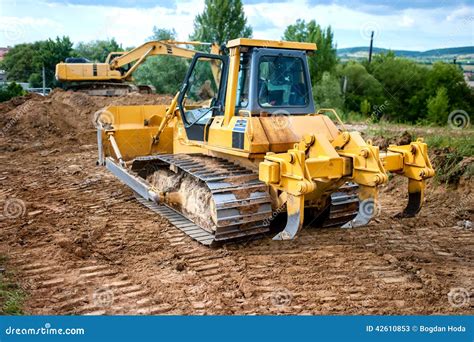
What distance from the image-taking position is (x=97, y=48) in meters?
41.7

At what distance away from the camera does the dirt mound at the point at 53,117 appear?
43.9ft

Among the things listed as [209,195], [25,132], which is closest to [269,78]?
[209,195]

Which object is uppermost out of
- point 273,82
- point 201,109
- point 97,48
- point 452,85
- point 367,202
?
point 97,48

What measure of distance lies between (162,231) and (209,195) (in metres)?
0.81

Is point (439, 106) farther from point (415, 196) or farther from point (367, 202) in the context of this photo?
point (367, 202)

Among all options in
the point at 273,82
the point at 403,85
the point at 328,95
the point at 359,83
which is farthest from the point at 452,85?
the point at 273,82

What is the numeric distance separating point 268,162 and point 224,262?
1114 millimetres

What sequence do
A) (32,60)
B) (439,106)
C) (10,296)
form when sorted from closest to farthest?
1. (10,296)
2. (32,60)
3. (439,106)

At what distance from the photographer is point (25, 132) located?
45.3 feet

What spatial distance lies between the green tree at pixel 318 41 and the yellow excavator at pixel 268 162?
3420cm

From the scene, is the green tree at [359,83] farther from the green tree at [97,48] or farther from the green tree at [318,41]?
the green tree at [97,48]

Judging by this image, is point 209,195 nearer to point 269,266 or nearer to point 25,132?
point 269,266

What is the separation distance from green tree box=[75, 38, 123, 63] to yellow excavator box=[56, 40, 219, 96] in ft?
72.7

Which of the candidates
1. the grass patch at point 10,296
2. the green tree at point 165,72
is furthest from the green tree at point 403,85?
the grass patch at point 10,296
